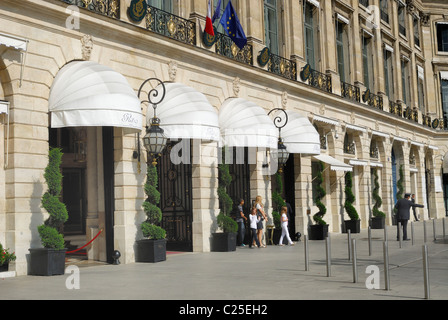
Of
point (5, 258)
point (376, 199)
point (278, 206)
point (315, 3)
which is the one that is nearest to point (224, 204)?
point (278, 206)

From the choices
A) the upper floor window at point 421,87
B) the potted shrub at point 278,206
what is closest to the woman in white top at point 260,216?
the potted shrub at point 278,206

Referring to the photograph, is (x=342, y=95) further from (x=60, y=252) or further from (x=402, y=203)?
(x=60, y=252)

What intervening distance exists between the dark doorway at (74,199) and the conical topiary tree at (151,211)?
1305cm

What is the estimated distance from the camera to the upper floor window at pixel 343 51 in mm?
31328

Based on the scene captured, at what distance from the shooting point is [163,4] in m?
19.3

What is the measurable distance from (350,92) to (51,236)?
69.1 ft

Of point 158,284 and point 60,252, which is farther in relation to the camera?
point 60,252

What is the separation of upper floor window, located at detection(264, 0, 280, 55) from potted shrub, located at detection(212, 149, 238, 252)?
7356 mm

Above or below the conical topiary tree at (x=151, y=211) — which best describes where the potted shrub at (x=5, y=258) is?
below

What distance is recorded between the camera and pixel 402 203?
22.5 metres

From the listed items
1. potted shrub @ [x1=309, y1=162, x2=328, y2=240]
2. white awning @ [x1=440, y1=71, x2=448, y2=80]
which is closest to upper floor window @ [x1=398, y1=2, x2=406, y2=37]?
white awning @ [x1=440, y1=71, x2=448, y2=80]

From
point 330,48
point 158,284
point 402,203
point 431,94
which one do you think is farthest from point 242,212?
point 431,94

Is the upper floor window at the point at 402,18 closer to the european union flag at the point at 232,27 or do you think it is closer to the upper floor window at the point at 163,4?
the european union flag at the point at 232,27
